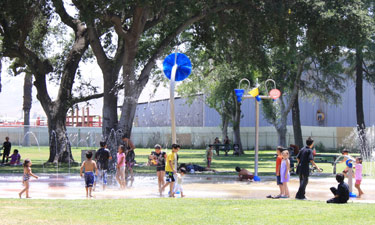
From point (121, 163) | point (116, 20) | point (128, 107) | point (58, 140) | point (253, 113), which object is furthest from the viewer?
point (253, 113)

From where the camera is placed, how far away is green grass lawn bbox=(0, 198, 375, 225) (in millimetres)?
10531

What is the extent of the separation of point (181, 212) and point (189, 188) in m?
6.39

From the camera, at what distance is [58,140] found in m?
31.2

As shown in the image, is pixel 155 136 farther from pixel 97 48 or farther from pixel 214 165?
pixel 97 48

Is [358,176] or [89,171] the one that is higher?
[89,171]

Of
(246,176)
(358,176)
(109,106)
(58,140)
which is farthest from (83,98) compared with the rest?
(358,176)

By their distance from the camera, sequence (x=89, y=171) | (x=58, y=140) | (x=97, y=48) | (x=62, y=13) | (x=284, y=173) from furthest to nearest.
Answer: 1. (x=58, y=140)
2. (x=62, y=13)
3. (x=97, y=48)
4. (x=89, y=171)
5. (x=284, y=173)

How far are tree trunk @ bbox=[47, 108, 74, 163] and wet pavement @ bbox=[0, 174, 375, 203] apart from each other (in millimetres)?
7882

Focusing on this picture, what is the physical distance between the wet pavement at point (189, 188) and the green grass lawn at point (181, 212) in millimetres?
2066

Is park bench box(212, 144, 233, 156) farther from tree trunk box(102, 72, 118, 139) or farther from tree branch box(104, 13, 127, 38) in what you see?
tree branch box(104, 13, 127, 38)

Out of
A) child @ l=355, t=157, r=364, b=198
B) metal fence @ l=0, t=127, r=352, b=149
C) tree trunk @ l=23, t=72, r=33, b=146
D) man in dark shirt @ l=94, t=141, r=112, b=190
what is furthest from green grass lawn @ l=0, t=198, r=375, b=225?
metal fence @ l=0, t=127, r=352, b=149

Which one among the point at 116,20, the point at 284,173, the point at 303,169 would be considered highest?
the point at 116,20

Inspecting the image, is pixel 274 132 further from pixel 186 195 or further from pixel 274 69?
pixel 186 195

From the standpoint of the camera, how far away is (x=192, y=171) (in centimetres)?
2494
